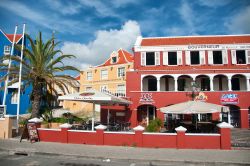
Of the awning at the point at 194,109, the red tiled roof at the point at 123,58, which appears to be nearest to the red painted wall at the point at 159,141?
the awning at the point at 194,109

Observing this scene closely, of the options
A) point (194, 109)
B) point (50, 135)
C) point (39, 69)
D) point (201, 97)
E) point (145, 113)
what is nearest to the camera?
point (194, 109)

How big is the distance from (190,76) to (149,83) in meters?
4.76

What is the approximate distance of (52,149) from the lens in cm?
1288

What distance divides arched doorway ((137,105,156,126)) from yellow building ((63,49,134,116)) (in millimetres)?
12194

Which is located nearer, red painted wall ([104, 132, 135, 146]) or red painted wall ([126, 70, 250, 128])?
red painted wall ([104, 132, 135, 146])

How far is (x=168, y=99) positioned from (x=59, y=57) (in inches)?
477

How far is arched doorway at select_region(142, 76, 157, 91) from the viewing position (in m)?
28.3

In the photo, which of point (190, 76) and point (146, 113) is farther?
point (146, 113)

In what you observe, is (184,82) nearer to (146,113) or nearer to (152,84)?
(152,84)

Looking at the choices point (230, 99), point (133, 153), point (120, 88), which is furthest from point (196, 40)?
point (133, 153)

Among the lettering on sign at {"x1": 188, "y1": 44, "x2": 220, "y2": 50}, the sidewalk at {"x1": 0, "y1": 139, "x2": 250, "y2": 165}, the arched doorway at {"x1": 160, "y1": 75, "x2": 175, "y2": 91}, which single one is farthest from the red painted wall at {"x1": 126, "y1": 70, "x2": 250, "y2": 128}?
the sidewalk at {"x1": 0, "y1": 139, "x2": 250, "y2": 165}

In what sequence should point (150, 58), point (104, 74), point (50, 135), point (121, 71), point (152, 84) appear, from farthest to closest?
point (104, 74) → point (121, 71) → point (152, 84) → point (150, 58) → point (50, 135)

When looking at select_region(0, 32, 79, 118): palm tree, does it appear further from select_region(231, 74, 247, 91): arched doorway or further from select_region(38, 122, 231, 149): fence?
select_region(231, 74, 247, 91): arched doorway

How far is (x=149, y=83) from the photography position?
28.5 m
